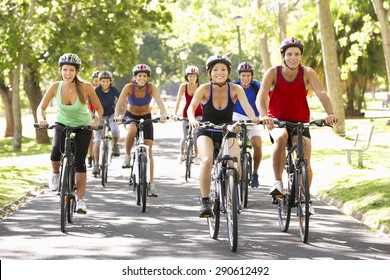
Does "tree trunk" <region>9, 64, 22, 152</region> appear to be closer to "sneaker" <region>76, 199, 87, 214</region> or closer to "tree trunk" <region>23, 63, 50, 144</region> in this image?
"tree trunk" <region>23, 63, 50, 144</region>

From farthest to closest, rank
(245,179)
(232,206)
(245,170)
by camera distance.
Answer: (245,170)
(245,179)
(232,206)

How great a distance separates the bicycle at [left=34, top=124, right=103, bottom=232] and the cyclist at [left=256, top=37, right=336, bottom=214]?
1989 millimetres

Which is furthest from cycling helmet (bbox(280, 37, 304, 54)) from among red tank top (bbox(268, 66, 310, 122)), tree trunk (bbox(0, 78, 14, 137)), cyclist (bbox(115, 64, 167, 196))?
tree trunk (bbox(0, 78, 14, 137))

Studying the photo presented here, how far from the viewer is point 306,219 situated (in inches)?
325

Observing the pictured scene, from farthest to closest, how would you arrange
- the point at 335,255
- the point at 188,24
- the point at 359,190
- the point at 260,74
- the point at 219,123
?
the point at 260,74 < the point at 188,24 < the point at 359,190 < the point at 219,123 < the point at 335,255

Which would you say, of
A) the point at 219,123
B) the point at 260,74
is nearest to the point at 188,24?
the point at 219,123

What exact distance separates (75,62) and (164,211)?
108 inches

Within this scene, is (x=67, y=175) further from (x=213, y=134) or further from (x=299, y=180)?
(x=299, y=180)

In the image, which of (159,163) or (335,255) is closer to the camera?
(335,255)

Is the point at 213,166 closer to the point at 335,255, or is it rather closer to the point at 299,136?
the point at 299,136

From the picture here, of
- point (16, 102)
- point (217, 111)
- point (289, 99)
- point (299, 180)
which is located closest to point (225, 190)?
point (299, 180)

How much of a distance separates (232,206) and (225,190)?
487 millimetres

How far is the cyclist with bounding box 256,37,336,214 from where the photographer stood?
8820 millimetres

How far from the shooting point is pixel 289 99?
8.95 meters
